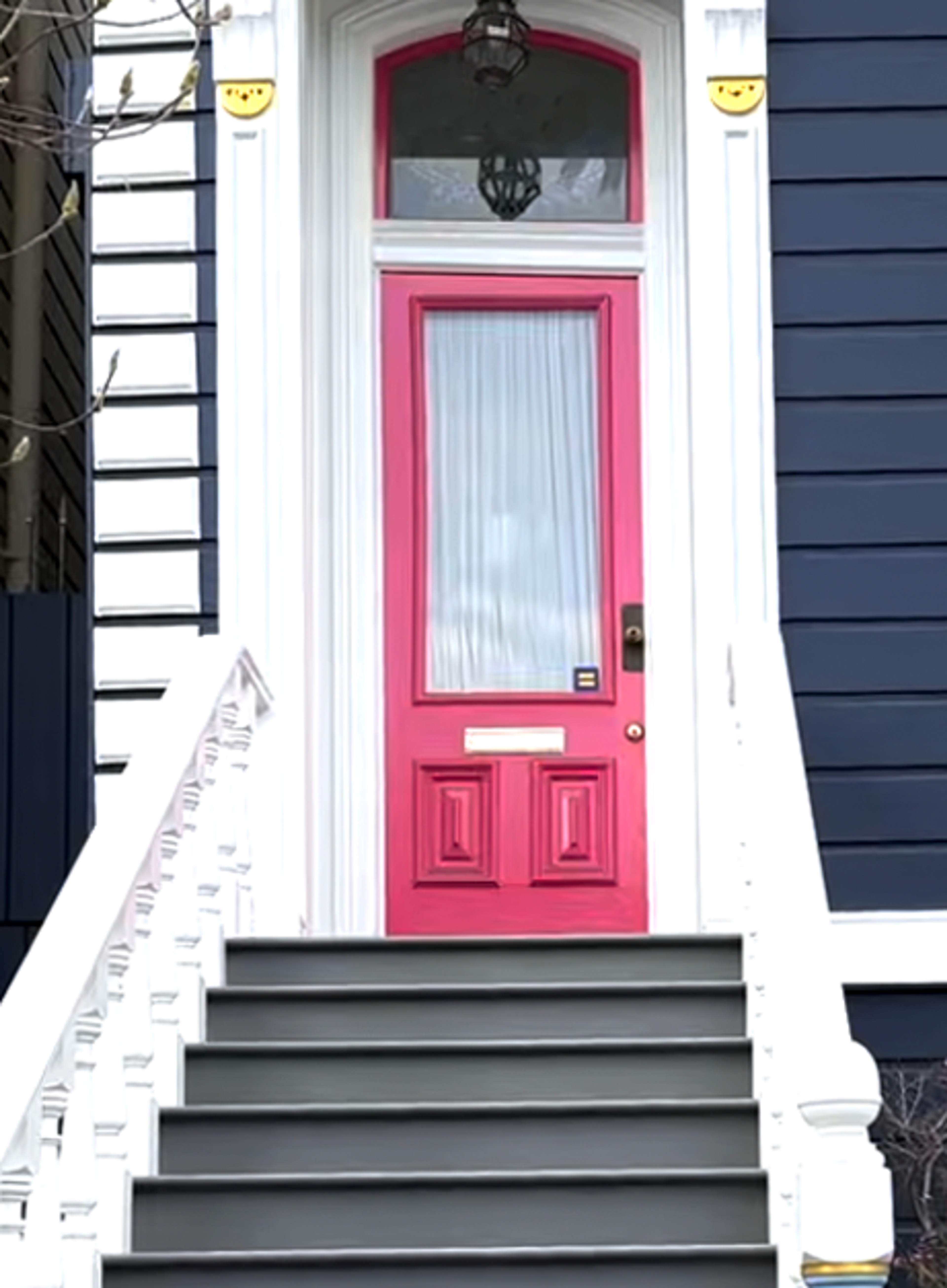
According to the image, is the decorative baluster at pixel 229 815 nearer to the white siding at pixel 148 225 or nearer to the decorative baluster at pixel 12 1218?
the white siding at pixel 148 225

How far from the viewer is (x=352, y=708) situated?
779cm

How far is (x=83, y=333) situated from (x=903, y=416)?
5.31m

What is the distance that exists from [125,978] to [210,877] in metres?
0.84

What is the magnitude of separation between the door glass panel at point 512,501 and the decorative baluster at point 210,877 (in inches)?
51.8

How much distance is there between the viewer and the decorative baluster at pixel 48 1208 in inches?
190

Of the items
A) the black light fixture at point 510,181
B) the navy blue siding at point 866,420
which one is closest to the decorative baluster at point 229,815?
the navy blue siding at point 866,420

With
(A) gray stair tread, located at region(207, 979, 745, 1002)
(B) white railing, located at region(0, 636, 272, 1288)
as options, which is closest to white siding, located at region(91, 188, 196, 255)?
(B) white railing, located at region(0, 636, 272, 1288)

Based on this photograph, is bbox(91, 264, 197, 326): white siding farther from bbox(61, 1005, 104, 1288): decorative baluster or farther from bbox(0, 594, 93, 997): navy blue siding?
bbox(61, 1005, 104, 1288): decorative baluster

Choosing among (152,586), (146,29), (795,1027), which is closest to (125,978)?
(795,1027)

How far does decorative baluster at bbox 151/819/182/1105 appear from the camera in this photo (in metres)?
6.00

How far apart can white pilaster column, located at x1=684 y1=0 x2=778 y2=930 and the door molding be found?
0.20 m

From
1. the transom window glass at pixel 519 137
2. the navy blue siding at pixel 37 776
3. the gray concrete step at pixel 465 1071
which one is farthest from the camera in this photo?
the navy blue siding at pixel 37 776

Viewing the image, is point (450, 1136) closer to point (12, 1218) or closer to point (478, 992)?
point (478, 992)

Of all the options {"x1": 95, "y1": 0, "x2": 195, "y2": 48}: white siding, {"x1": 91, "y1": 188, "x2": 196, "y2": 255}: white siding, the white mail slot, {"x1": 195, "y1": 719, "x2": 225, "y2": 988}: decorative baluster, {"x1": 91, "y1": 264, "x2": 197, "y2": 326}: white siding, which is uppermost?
{"x1": 95, "y1": 0, "x2": 195, "y2": 48}: white siding
